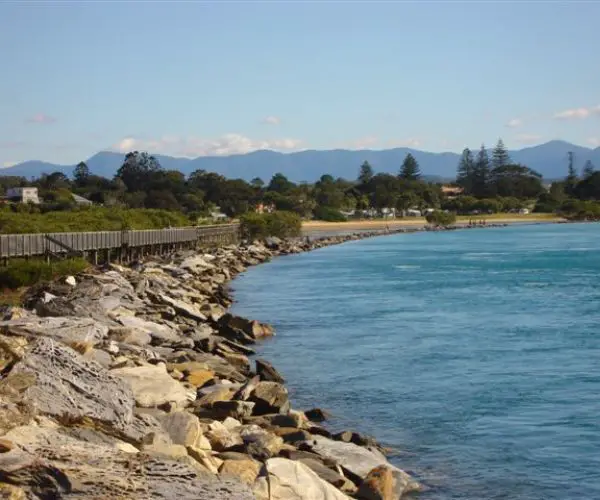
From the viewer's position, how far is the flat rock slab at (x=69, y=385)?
887cm

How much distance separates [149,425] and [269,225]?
3215 inches

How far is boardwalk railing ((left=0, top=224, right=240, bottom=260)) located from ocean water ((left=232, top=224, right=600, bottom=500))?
6075 millimetres

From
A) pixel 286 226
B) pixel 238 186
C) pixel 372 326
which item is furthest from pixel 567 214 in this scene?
pixel 372 326

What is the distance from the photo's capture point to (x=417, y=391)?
1753 cm

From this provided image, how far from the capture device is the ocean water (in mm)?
12820

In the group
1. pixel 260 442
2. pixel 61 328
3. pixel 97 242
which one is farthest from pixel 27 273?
pixel 260 442

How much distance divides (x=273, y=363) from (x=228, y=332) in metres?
3.69

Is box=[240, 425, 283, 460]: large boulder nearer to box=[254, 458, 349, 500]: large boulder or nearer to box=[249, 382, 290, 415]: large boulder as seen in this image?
box=[254, 458, 349, 500]: large boulder

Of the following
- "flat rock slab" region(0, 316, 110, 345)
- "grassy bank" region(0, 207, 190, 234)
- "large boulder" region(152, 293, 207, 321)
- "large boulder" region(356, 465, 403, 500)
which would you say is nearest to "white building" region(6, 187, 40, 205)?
"grassy bank" region(0, 207, 190, 234)

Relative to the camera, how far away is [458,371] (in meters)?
19.6

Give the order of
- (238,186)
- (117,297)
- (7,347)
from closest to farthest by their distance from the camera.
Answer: (7,347) → (117,297) → (238,186)

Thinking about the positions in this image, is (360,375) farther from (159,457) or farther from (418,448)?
(159,457)

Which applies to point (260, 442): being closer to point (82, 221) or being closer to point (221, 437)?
point (221, 437)

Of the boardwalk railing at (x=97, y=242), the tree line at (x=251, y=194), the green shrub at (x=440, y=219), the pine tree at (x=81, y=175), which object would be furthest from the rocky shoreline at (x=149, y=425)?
the pine tree at (x=81, y=175)
